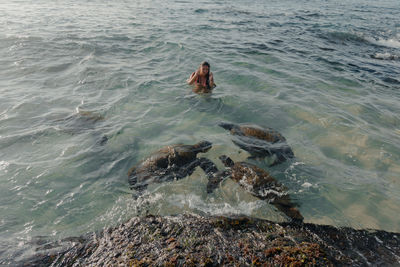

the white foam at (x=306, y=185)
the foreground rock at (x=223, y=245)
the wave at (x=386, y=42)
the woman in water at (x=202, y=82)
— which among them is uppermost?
the wave at (x=386, y=42)

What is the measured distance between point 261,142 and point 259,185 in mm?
1473

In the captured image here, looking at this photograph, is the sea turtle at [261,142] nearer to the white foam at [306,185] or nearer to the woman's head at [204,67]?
the white foam at [306,185]

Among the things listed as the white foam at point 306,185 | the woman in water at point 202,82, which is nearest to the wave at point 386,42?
the woman in water at point 202,82

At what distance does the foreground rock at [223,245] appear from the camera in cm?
246

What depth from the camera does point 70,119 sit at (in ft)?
20.6

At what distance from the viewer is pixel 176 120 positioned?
6695mm

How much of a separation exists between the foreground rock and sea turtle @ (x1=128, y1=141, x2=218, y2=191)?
127 cm

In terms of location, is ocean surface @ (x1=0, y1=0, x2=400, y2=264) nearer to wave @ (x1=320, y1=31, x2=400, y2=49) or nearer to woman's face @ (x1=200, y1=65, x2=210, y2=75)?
wave @ (x1=320, y1=31, x2=400, y2=49)

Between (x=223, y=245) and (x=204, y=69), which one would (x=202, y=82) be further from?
(x=223, y=245)

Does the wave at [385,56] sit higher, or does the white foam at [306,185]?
the wave at [385,56]

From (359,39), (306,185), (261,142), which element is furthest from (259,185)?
(359,39)

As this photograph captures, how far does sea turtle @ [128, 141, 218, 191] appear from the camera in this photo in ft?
14.6

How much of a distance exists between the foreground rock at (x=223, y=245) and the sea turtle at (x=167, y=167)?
127cm

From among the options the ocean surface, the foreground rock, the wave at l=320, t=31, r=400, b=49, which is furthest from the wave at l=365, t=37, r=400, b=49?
the foreground rock
